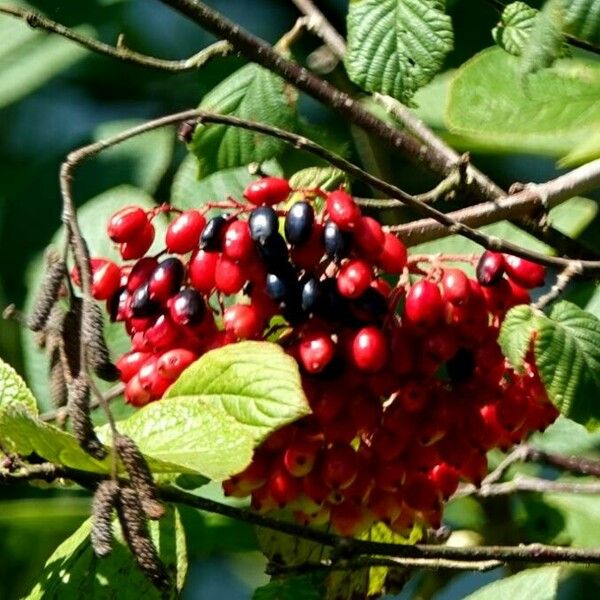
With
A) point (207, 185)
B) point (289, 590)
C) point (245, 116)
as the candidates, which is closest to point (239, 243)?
point (289, 590)

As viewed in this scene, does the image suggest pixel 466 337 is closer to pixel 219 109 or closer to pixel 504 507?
pixel 219 109

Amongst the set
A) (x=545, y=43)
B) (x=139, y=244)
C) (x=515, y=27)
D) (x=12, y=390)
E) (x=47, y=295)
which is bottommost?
(x=12, y=390)

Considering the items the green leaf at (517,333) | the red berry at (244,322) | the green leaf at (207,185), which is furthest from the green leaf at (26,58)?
the green leaf at (517,333)

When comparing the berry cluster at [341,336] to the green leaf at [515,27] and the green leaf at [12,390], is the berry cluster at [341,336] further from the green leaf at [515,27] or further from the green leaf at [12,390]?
the green leaf at [515,27]

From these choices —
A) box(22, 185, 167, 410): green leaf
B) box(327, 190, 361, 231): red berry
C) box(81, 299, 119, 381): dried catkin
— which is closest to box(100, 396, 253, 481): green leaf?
box(81, 299, 119, 381): dried catkin

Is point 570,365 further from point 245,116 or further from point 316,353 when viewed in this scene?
point 245,116

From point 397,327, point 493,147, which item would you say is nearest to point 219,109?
point 493,147
